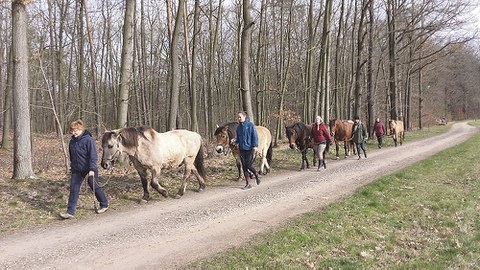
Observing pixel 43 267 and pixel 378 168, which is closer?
pixel 43 267

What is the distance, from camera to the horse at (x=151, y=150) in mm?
8266

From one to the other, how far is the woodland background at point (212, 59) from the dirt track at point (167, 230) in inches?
152

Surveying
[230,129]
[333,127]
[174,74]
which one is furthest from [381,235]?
[333,127]

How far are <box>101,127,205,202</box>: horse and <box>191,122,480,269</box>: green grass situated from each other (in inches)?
150

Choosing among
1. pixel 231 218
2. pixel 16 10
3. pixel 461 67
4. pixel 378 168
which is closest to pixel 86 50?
pixel 16 10

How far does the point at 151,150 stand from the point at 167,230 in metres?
2.90

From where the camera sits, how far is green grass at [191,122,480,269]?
5.39m

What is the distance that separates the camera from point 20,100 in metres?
9.41

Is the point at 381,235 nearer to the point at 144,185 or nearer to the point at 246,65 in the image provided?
the point at 144,185

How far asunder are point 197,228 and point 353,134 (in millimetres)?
12448

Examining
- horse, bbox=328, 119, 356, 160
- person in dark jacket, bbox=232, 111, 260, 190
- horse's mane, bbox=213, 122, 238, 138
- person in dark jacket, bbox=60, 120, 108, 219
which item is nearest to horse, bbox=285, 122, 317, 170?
horse, bbox=328, 119, 356, 160

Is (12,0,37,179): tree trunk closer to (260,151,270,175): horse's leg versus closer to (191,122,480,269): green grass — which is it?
Result: (191,122,480,269): green grass

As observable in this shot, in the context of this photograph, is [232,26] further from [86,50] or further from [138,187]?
[138,187]

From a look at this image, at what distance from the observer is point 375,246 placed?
6199 mm
